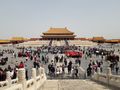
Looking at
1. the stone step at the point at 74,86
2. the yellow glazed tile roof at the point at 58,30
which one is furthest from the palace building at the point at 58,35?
the stone step at the point at 74,86

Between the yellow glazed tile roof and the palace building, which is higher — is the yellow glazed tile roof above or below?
above

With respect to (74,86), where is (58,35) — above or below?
below

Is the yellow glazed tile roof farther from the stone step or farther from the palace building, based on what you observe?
the stone step

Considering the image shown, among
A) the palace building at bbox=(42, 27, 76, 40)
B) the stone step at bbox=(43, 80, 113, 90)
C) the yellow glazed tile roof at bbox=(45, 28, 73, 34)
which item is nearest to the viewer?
the stone step at bbox=(43, 80, 113, 90)

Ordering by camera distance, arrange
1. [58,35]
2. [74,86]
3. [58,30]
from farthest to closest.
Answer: [58,30]
[58,35]
[74,86]

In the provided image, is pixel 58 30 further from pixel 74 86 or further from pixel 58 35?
pixel 74 86

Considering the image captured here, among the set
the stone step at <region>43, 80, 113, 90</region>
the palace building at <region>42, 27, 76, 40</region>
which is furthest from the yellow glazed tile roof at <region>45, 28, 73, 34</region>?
the stone step at <region>43, 80, 113, 90</region>

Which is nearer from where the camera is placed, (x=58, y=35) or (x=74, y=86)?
(x=74, y=86)

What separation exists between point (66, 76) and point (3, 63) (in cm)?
1018

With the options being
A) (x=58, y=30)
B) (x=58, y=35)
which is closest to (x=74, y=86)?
(x=58, y=35)

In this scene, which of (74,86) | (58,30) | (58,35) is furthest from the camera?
(58,30)

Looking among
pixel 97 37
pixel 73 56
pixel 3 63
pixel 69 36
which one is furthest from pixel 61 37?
pixel 3 63

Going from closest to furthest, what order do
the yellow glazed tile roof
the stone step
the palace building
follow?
the stone step
the palace building
the yellow glazed tile roof

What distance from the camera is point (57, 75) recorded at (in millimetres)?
25938
